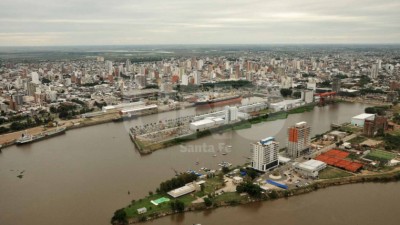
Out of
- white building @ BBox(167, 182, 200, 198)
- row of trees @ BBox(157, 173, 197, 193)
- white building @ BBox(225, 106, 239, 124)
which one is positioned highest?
white building @ BBox(225, 106, 239, 124)

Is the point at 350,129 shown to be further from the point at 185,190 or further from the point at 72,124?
the point at 72,124

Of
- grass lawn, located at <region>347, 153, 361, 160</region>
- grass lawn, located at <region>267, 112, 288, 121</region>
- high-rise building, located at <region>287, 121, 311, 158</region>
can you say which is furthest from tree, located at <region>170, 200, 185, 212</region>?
grass lawn, located at <region>267, 112, 288, 121</region>

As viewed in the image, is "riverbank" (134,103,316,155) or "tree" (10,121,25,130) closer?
"riverbank" (134,103,316,155)

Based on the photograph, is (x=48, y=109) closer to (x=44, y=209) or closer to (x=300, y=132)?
(x=44, y=209)

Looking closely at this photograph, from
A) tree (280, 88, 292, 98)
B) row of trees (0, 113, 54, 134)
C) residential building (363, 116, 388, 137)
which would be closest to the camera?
residential building (363, 116, 388, 137)

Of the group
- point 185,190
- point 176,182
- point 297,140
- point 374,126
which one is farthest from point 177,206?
point 374,126

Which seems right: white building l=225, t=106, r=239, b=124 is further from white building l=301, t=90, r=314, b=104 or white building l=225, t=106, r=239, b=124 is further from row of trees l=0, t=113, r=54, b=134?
row of trees l=0, t=113, r=54, b=134
